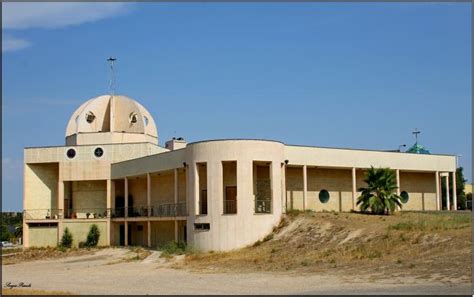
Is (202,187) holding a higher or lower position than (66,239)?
higher

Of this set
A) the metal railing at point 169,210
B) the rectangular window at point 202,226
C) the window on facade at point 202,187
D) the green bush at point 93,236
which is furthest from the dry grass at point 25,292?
the green bush at point 93,236

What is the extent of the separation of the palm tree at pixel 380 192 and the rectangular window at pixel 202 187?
10.4 m

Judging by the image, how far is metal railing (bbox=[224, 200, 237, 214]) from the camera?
132 ft

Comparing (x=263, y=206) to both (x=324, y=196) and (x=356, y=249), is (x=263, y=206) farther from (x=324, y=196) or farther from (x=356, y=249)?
(x=356, y=249)

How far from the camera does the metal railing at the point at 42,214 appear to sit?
53.5 metres

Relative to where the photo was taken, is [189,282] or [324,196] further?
[324,196]

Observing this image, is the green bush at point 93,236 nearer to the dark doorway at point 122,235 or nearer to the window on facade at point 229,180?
the dark doorway at point 122,235

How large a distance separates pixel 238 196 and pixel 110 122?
19452mm

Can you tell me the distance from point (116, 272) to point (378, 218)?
53.4 feet

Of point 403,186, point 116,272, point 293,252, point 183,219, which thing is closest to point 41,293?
point 116,272

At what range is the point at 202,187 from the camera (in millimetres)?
42094

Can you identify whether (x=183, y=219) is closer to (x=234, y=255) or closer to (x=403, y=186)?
(x=234, y=255)

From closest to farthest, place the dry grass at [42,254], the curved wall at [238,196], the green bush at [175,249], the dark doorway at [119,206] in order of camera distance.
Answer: the curved wall at [238,196] → the green bush at [175,249] → the dry grass at [42,254] → the dark doorway at [119,206]

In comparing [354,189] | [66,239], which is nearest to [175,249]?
[354,189]
